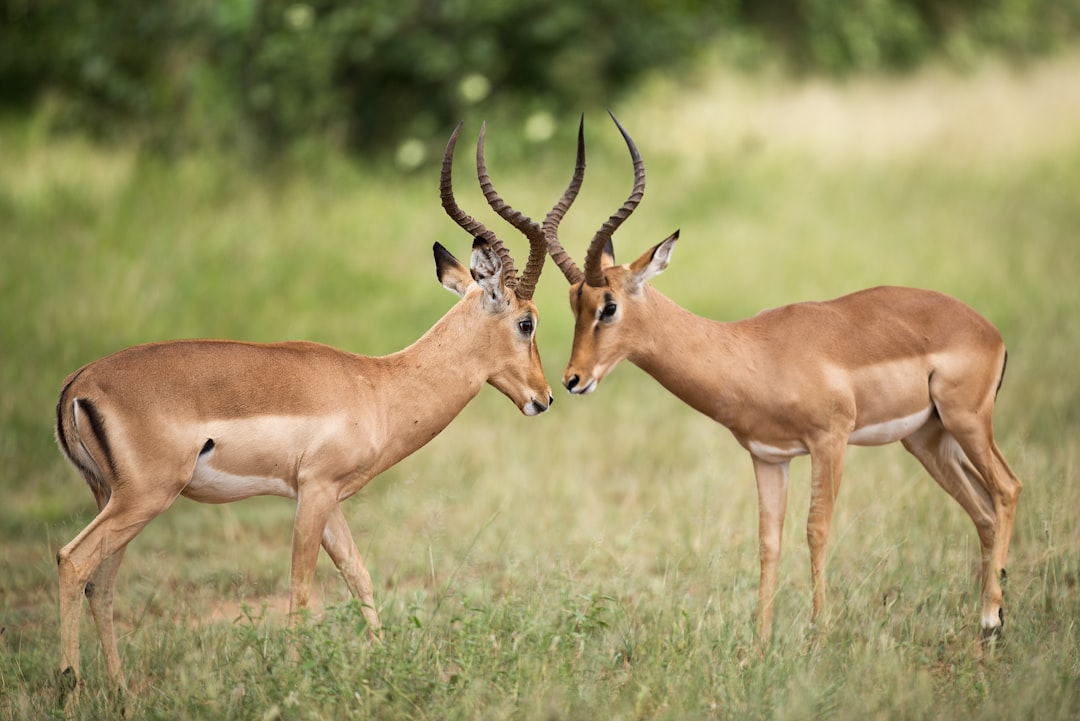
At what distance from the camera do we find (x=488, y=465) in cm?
791

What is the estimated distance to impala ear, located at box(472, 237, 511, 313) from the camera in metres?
4.80

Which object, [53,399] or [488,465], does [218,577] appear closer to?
[488,465]

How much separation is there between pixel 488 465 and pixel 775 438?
323 centimetres

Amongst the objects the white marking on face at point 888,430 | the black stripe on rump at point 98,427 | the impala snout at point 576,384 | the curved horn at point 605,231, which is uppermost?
the curved horn at point 605,231

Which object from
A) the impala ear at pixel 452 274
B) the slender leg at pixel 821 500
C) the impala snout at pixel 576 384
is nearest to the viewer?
the impala snout at pixel 576 384

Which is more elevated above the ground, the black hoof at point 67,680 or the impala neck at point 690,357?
the impala neck at point 690,357

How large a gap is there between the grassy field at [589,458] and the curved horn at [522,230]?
1.04 m

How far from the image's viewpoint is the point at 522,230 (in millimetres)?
4801

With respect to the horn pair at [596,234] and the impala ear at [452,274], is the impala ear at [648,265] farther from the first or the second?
the impala ear at [452,274]

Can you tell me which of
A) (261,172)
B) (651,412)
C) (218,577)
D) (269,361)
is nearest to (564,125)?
(261,172)

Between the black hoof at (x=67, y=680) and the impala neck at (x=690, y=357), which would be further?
the impala neck at (x=690, y=357)

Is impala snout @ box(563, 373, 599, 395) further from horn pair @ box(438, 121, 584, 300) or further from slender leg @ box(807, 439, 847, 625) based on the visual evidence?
slender leg @ box(807, 439, 847, 625)

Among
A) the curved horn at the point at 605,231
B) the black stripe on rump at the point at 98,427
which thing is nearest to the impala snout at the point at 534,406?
the curved horn at the point at 605,231

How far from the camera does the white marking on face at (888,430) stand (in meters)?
5.11
